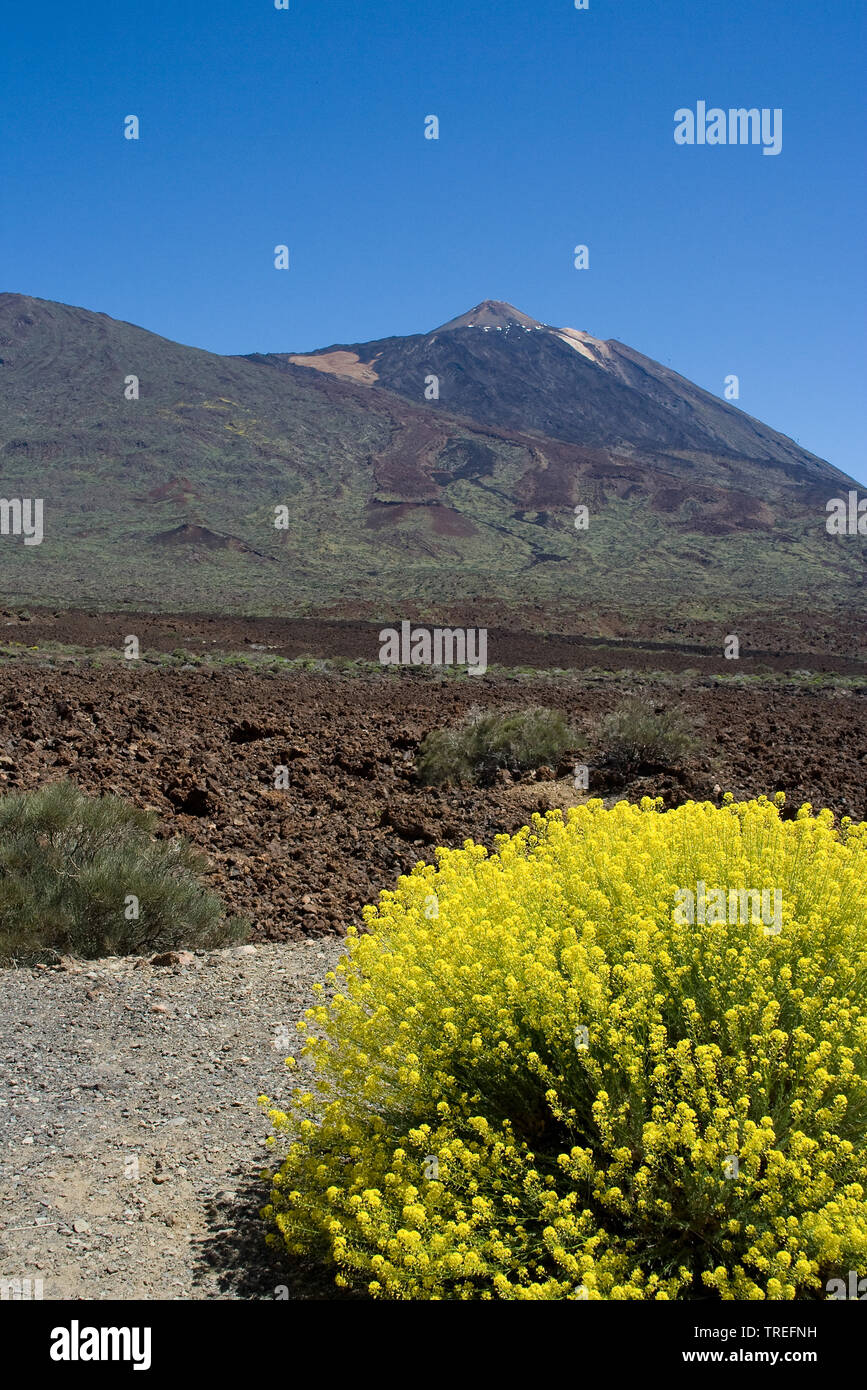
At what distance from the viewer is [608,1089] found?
107 inches

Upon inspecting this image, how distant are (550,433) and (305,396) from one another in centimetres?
3100

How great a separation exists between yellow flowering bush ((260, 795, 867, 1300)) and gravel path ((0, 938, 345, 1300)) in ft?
1.11

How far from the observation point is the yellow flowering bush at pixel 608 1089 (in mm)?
2424

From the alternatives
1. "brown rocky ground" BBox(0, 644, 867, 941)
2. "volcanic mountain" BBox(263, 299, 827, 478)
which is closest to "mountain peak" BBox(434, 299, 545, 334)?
"volcanic mountain" BBox(263, 299, 827, 478)

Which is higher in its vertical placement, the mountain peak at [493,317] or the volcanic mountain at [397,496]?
the mountain peak at [493,317]

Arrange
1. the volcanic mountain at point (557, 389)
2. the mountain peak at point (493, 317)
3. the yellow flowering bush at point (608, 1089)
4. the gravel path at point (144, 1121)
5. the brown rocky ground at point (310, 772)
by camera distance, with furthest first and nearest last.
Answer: the mountain peak at point (493, 317) → the volcanic mountain at point (557, 389) → the brown rocky ground at point (310, 772) → the gravel path at point (144, 1121) → the yellow flowering bush at point (608, 1089)

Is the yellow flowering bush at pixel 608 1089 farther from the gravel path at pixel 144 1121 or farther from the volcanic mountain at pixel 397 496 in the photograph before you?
the volcanic mountain at pixel 397 496

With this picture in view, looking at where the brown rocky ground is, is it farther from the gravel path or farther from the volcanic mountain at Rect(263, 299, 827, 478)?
the volcanic mountain at Rect(263, 299, 827, 478)

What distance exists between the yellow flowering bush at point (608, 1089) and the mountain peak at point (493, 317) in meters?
174

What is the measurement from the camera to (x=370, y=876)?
7465 mm

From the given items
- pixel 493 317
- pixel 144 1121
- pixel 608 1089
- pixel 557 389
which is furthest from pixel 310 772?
pixel 493 317

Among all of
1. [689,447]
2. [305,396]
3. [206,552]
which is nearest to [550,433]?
[689,447]

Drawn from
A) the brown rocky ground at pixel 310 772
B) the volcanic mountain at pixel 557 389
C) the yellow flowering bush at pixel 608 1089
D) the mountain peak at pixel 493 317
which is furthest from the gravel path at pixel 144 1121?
the mountain peak at pixel 493 317
